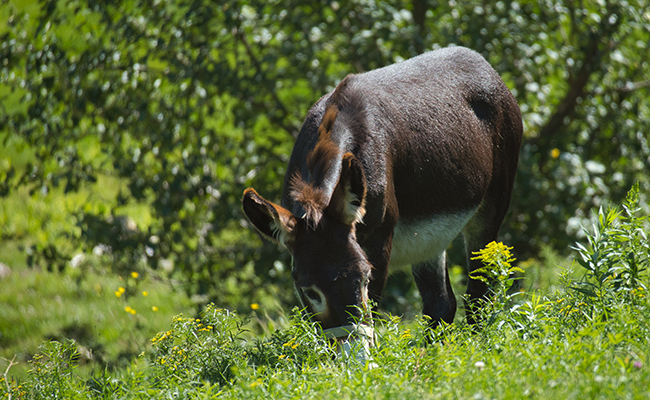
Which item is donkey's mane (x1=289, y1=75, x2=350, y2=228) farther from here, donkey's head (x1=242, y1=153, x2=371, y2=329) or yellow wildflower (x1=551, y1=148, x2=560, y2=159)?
yellow wildflower (x1=551, y1=148, x2=560, y2=159)

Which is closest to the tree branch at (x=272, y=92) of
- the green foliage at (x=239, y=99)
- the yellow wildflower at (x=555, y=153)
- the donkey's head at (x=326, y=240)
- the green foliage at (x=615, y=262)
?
the green foliage at (x=239, y=99)

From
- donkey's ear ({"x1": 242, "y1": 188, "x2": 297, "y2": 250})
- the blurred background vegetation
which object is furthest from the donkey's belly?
the blurred background vegetation

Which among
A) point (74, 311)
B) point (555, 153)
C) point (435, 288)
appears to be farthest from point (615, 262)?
point (74, 311)

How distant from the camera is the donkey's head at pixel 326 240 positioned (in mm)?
2850

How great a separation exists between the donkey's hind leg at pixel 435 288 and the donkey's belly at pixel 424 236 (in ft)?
0.49

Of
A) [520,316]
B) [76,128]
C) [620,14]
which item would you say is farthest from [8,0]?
[620,14]

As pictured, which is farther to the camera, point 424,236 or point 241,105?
point 241,105

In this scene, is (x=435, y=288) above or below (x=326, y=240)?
below

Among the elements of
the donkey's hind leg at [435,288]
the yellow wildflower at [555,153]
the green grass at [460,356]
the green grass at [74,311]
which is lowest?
the green grass at [74,311]

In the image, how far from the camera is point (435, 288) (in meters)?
4.30

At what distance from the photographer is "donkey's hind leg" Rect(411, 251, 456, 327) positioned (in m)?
4.25

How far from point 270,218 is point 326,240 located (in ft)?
1.01

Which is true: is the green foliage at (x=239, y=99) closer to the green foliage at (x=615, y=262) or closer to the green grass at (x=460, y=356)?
the green grass at (x=460, y=356)

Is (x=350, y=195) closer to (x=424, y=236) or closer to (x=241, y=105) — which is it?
(x=424, y=236)
